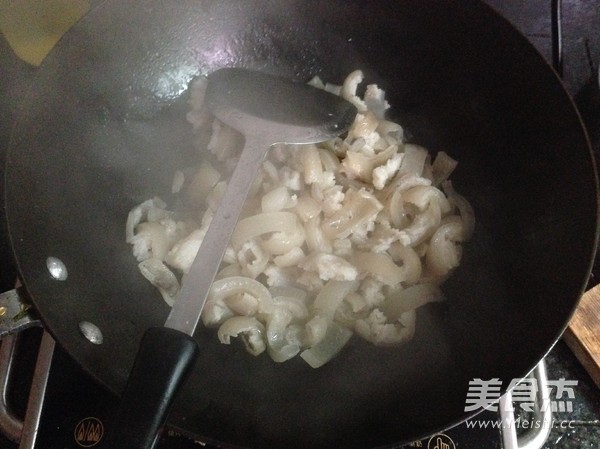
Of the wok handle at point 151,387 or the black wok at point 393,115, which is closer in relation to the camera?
the wok handle at point 151,387

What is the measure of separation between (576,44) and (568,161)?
2.23 feet

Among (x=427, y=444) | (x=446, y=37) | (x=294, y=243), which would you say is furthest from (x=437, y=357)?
(x=446, y=37)

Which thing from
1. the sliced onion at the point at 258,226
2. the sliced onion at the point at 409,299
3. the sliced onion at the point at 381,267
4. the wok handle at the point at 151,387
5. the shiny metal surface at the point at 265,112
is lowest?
the sliced onion at the point at 409,299

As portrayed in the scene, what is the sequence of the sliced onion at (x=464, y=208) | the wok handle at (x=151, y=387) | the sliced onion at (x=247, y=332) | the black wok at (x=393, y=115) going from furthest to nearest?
1. the sliced onion at (x=464, y=208)
2. the sliced onion at (x=247, y=332)
3. the black wok at (x=393, y=115)
4. the wok handle at (x=151, y=387)

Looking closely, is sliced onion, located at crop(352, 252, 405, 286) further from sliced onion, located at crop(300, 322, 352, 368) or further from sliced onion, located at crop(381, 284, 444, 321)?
sliced onion, located at crop(300, 322, 352, 368)

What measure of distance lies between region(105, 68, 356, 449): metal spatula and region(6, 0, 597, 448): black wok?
0.15 metres

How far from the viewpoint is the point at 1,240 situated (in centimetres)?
129

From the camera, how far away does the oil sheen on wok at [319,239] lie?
44.0 inches

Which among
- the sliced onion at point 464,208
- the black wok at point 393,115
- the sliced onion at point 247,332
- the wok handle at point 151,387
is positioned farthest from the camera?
the sliced onion at point 464,208

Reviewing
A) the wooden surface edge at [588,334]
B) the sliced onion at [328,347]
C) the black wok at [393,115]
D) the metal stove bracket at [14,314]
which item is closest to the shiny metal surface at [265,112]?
the black wok at [393,115]

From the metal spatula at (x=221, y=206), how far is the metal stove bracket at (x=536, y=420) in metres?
0.64

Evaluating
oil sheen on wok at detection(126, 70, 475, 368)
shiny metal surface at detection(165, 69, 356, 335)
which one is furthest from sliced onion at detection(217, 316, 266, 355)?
shiny metal surface at detection(165, 69, 356, 335)

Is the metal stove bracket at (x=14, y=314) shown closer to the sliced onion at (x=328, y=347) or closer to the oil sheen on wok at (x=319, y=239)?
the oil sheen on wok at (x=319, y=239)

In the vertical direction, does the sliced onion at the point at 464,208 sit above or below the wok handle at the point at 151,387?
below
